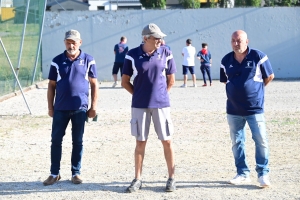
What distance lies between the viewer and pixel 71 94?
7551 mm

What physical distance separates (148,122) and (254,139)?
4.23 feet

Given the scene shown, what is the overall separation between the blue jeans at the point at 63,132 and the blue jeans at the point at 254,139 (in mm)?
1844

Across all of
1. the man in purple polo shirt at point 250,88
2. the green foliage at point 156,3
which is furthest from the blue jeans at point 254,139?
the green foliage at point 156,3

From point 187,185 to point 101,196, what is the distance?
1.10 meters

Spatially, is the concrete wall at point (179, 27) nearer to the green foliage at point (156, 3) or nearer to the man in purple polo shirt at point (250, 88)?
the green foliage at point (156, 3)

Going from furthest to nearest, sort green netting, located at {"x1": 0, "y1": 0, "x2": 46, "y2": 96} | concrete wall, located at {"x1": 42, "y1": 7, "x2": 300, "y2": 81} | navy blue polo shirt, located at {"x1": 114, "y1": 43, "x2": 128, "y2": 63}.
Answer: concrete wall, located at {"x1": 42, "y1": 7, "x2": 300, "y2": 81} < navy blue polo shirt, located at {"x1": 114, "y1": 43, "x2": 128, "y2": 63} < green netting, located at {"x1": 0, "y1": 0, "x2": 46, "y2": 96}

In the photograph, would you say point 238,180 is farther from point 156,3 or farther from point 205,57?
point 156,3

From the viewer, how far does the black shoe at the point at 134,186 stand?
723 centimetres

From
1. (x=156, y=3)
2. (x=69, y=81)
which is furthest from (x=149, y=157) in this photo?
(x=156, y=3)

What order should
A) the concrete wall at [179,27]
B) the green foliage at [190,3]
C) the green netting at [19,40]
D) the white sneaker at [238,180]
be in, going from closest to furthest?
the white sneaker at [238,180], the green netting at [19,40], the concrete wall at [179,27], the green foliage at [190,3]

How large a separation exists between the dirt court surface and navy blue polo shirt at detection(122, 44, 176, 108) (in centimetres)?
107

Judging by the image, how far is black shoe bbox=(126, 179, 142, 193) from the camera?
7227 mm

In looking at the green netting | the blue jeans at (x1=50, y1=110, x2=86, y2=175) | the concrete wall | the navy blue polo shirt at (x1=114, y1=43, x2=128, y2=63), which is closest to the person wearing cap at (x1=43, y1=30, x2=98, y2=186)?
the blue jeans at (x1=50, y1=110, x2=86, y2=175)

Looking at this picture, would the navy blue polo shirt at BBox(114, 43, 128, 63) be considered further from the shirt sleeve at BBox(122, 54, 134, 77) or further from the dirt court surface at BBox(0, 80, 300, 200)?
the shirt sleeve at BBox(122, 54, 134, 77)
